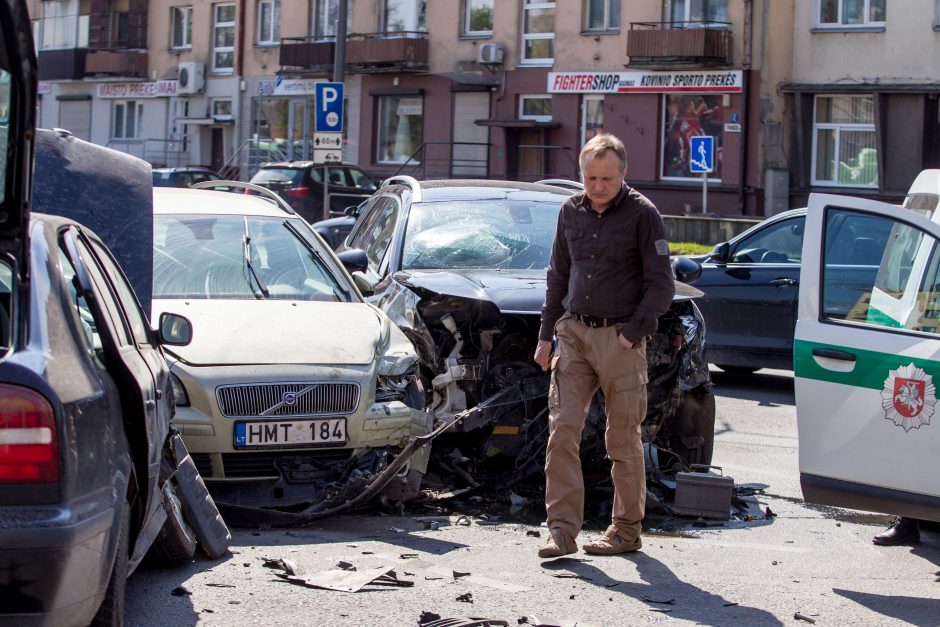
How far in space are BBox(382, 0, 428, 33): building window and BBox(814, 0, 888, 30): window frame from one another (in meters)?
11.6

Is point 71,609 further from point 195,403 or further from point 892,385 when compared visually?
point 892,385

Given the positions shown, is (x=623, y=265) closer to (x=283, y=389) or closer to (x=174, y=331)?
(x=283, y=389)

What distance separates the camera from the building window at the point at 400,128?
129 feet

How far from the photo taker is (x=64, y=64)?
5025 centimetres

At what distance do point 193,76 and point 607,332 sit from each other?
41.1 meters

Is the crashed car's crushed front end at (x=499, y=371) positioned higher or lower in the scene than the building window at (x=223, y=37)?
lower

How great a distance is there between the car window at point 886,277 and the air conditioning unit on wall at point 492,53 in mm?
31391

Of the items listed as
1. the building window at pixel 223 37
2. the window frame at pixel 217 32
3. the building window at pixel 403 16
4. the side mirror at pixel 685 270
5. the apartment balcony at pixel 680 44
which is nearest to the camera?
the side mirror at pixel 685 270

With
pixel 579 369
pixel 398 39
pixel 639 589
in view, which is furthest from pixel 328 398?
pixel 398 39

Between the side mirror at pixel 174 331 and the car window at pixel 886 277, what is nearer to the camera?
the side mirror at pixel 174 331

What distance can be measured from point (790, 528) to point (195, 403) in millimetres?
3082

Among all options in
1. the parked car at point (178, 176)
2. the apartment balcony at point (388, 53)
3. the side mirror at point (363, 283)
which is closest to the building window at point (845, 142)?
the apartment balcony at point (388, 53)

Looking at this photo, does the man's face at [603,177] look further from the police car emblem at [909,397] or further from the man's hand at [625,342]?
the police car emblem at [909,397]

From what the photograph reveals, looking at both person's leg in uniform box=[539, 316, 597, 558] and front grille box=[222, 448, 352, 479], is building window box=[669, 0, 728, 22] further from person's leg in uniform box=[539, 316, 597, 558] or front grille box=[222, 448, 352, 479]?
person's leg in uniform box=[539, 316, 597, 558]
